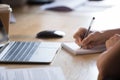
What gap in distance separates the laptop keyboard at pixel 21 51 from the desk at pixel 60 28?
5 centimetres

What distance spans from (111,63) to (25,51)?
0.42m

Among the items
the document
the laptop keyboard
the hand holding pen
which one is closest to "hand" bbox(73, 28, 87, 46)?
the hand holding pen

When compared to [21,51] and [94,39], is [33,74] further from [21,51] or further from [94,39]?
[94,39]

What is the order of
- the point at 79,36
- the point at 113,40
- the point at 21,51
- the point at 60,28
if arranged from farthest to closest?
the point at 60,28 → the point at 79,36 → the point at 21,51 → the point at 113,40

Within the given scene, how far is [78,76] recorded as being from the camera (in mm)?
973

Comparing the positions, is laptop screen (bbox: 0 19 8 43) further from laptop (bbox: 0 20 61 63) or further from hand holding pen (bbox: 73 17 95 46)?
hand holding pen (bbox: 73 17 95 46)

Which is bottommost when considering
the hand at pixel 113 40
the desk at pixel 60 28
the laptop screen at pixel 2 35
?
the desk at pixel 60 28

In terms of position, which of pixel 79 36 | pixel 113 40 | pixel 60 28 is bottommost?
pixel 60 28

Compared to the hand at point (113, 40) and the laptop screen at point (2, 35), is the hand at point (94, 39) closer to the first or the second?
the hand at point (113, 40)

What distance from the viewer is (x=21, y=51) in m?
1.19

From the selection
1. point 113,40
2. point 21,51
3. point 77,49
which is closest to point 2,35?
point 21,51

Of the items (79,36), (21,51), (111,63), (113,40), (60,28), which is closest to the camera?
(111,63)

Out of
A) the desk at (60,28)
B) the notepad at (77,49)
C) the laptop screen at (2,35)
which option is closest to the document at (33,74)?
the desk at (60,28)

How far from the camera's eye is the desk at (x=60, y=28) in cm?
102
